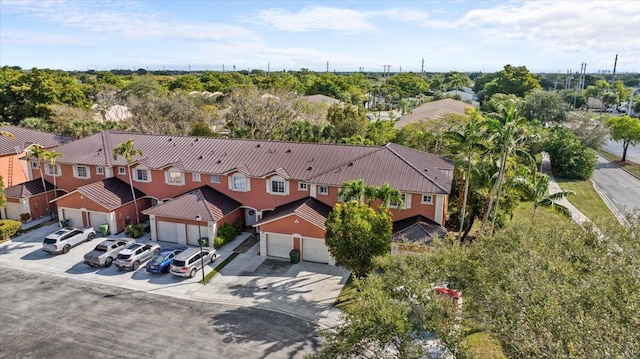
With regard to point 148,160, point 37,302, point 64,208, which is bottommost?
point 37,302

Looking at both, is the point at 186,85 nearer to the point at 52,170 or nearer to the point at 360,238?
the point at 52,170

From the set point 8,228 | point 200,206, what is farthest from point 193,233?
point 8,228

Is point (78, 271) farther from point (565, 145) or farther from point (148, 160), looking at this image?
point (565, 145)

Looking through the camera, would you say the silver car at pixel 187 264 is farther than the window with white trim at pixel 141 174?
No

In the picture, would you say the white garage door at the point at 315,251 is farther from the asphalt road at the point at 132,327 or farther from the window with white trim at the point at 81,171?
the window with white trim at the point at 81,171

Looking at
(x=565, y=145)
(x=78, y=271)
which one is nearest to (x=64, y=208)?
(x=78, y=271)

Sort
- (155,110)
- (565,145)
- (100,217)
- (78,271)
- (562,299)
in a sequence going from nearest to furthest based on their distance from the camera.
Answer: (562,299), (78,271), (100,217), (565,145), (155,110)

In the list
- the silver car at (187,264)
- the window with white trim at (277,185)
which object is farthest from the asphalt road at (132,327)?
the window with white trim at (277,185)

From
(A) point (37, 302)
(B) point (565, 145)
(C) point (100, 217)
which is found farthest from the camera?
(B) point (565, 145)
